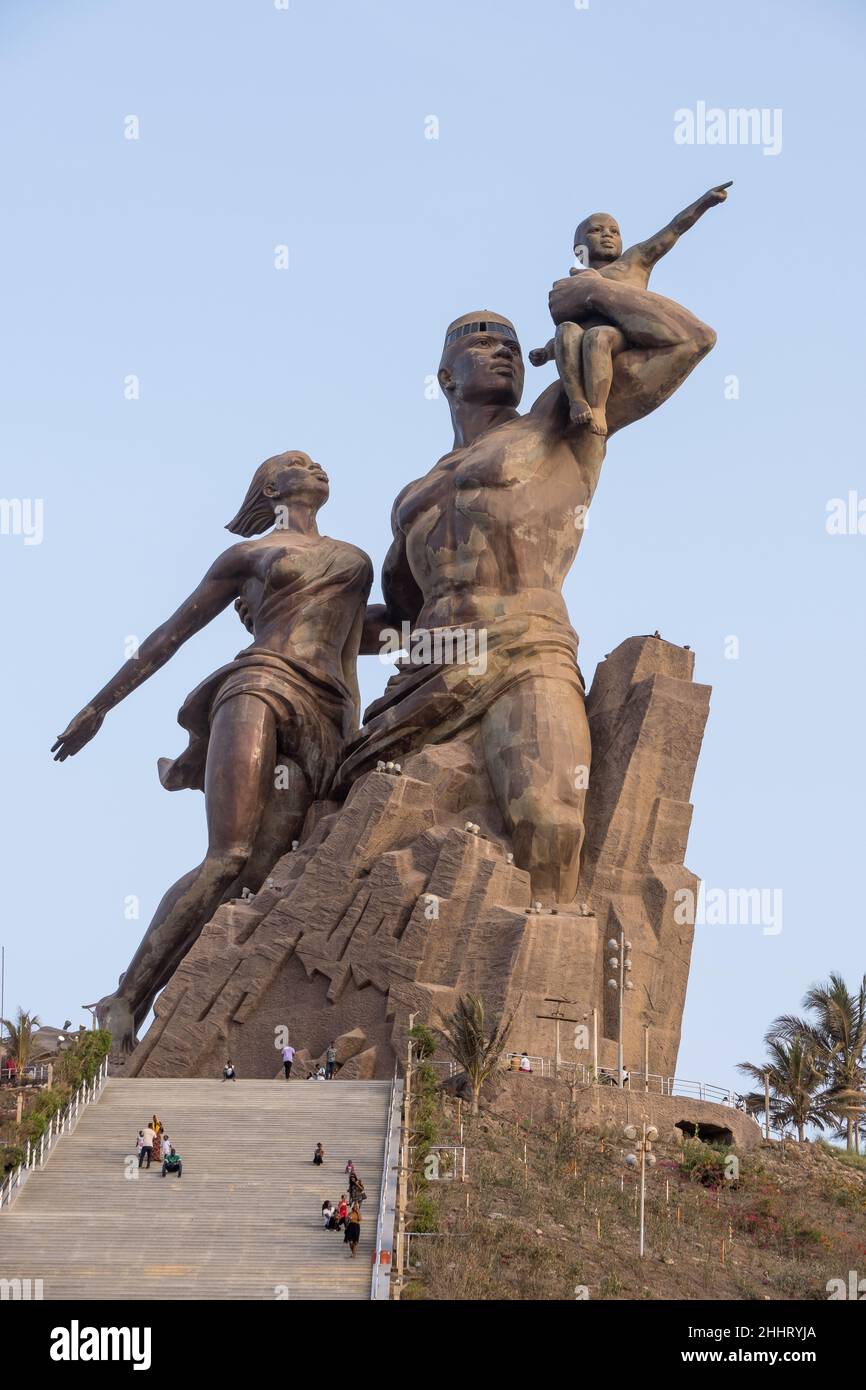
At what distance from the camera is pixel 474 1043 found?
22.9 m

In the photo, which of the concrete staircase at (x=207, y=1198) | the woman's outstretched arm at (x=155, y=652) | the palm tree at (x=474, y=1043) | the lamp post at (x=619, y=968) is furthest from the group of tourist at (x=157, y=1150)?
the woman's outstretched arm at (x=155, y=652)

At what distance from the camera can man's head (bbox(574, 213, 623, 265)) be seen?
28578 millimetres

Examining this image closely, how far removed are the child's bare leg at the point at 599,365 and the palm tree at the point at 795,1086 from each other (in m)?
8.50

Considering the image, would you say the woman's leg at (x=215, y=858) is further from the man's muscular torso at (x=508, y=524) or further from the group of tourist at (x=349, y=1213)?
the group of tourist at (x=349, y=1213)

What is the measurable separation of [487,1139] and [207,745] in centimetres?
840

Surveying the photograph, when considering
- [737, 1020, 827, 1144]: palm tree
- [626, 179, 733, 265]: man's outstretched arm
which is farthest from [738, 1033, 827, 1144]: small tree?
[626, 179, 733, 265]: man's outstretched arm

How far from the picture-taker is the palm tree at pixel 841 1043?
30.2 m

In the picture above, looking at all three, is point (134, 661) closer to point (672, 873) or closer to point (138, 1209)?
point (672, 873)

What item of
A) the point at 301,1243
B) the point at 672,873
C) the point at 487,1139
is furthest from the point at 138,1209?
the point at 672,873

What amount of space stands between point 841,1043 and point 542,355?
9.78 meters

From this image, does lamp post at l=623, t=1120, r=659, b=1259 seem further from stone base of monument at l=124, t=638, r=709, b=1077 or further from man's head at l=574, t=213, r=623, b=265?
man's head at l=574, t=213, r=623, b=265

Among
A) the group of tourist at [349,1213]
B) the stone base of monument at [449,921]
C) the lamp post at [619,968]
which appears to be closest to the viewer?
the group of tourist at [349,1213]

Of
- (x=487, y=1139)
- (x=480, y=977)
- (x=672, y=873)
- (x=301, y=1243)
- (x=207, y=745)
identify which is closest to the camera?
(x=301, y=1243)

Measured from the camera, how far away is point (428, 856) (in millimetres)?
25531
